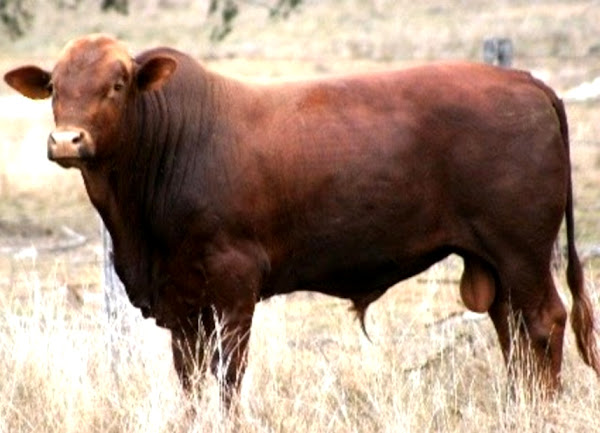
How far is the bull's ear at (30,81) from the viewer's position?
809cm

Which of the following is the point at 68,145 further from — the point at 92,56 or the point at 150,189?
the point at 150,189

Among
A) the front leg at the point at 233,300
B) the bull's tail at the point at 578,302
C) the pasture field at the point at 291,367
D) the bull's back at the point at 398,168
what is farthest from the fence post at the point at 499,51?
the front leg at the point at 233,300

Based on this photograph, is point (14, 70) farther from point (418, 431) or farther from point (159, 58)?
point (418, 431)

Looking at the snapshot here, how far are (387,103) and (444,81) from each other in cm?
28

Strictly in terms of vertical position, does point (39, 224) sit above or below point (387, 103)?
below

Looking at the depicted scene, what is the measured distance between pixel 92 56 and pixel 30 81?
0.44 meters


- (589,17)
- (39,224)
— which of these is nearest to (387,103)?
(39,224)

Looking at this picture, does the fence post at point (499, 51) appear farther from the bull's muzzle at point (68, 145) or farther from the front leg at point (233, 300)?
the bull's muzzle at point (68, 145)

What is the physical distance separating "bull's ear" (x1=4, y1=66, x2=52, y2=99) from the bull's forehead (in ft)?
0.81

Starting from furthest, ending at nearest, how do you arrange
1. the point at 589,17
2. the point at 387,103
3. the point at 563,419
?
1. the point at 589,17
2. the point at 387,103
3. the point at 563,419

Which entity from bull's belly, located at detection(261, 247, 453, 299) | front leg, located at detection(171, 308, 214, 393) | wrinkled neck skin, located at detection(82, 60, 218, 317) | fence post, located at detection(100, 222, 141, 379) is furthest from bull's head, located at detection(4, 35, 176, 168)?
fence post, located at detection(100, 222, 141, 379)

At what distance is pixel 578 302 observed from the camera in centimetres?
881

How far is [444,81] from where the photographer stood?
8.58 meters

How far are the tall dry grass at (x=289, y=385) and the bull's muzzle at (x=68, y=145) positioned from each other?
993 millimetres
